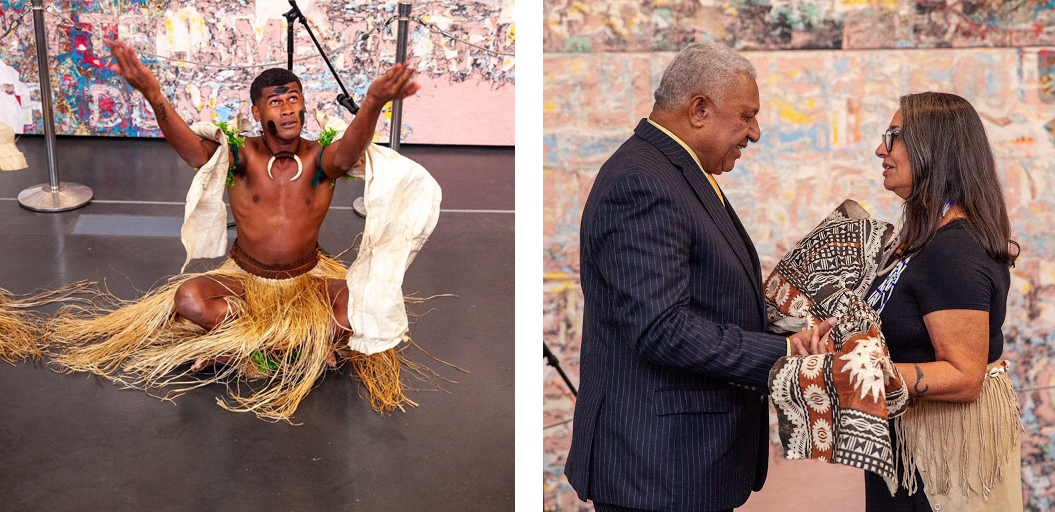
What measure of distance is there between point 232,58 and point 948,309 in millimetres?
5052

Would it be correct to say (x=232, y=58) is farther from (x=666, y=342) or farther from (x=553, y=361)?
(x=666, y=342)

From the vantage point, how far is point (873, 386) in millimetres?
1480

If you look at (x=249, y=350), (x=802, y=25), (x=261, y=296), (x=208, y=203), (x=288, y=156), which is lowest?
(x=249, y=350)

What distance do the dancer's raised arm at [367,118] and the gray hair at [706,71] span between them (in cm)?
91

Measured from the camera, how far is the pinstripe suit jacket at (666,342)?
4.85ft

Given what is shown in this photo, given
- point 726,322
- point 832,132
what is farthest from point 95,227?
point 726,322

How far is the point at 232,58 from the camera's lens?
587 centimetres

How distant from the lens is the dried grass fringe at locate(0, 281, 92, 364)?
3354 mm

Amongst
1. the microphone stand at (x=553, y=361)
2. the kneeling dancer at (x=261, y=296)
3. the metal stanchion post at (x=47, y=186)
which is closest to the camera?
the microphone stand at (x=553, y=361)

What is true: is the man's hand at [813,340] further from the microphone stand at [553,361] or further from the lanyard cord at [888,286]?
the microphone stand at [553,361]

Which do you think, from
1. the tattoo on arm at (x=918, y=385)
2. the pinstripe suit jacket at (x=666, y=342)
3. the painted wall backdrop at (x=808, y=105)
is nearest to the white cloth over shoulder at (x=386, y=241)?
the painted wall backdrop at (x=808, y=105)

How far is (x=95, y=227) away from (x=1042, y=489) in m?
3.91

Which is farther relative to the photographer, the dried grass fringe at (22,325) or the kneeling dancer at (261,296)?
the dried grass fringe at (22,325)

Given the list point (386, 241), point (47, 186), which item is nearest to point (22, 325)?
point (386, 241)
